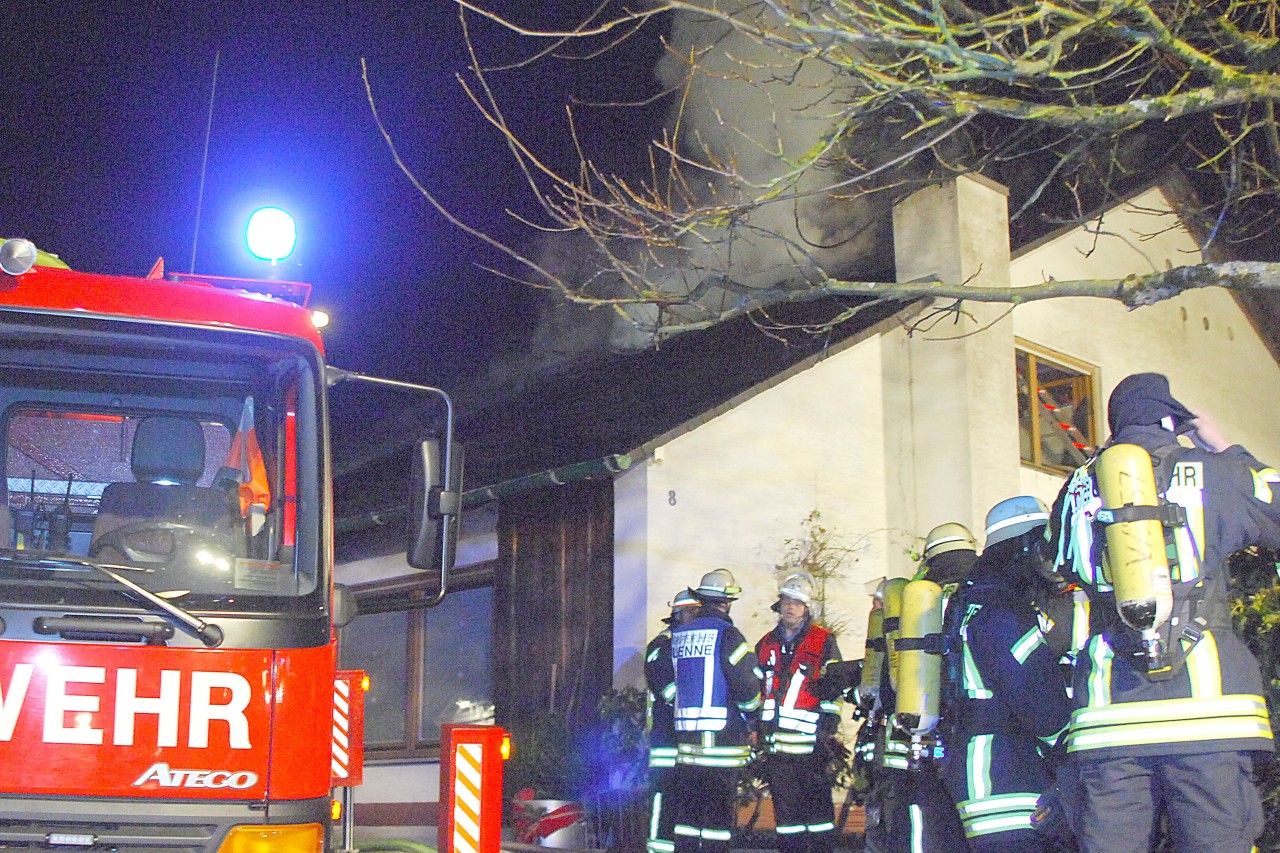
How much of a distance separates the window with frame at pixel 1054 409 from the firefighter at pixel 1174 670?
8738 mm

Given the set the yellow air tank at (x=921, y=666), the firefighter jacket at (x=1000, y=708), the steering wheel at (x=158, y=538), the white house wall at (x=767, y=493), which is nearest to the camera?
the steering wheel at (x=158, y=538)

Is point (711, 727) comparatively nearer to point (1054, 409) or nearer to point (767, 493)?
point (767, 493)

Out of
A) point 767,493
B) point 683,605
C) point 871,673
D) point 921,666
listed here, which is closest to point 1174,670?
point 921,666

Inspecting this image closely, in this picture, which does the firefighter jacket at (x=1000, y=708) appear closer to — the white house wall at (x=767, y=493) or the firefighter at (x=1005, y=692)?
the firefighter at (x=1005, y=692)

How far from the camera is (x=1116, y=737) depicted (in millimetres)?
3803

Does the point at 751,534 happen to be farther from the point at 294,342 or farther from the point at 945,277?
the point at 294,342

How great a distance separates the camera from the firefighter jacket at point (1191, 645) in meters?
3.70

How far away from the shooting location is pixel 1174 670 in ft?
12.3

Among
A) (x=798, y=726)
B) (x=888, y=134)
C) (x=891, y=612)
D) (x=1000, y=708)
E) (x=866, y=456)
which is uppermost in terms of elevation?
(x=888, y=134)

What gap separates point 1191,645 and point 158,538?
3115mm

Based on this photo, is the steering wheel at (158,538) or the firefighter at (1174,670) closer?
the firefighter at (1174,670)

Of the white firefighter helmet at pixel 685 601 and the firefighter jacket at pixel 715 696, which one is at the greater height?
the white firefighter helmet at pixel 685 601

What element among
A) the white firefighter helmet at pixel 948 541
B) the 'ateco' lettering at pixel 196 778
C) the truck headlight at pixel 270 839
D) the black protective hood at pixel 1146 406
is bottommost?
the truck headlight at pixel 270 839

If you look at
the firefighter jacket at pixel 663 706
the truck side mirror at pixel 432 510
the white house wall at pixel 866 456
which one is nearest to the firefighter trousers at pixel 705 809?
the firefighter jacket at pixel 663 706
